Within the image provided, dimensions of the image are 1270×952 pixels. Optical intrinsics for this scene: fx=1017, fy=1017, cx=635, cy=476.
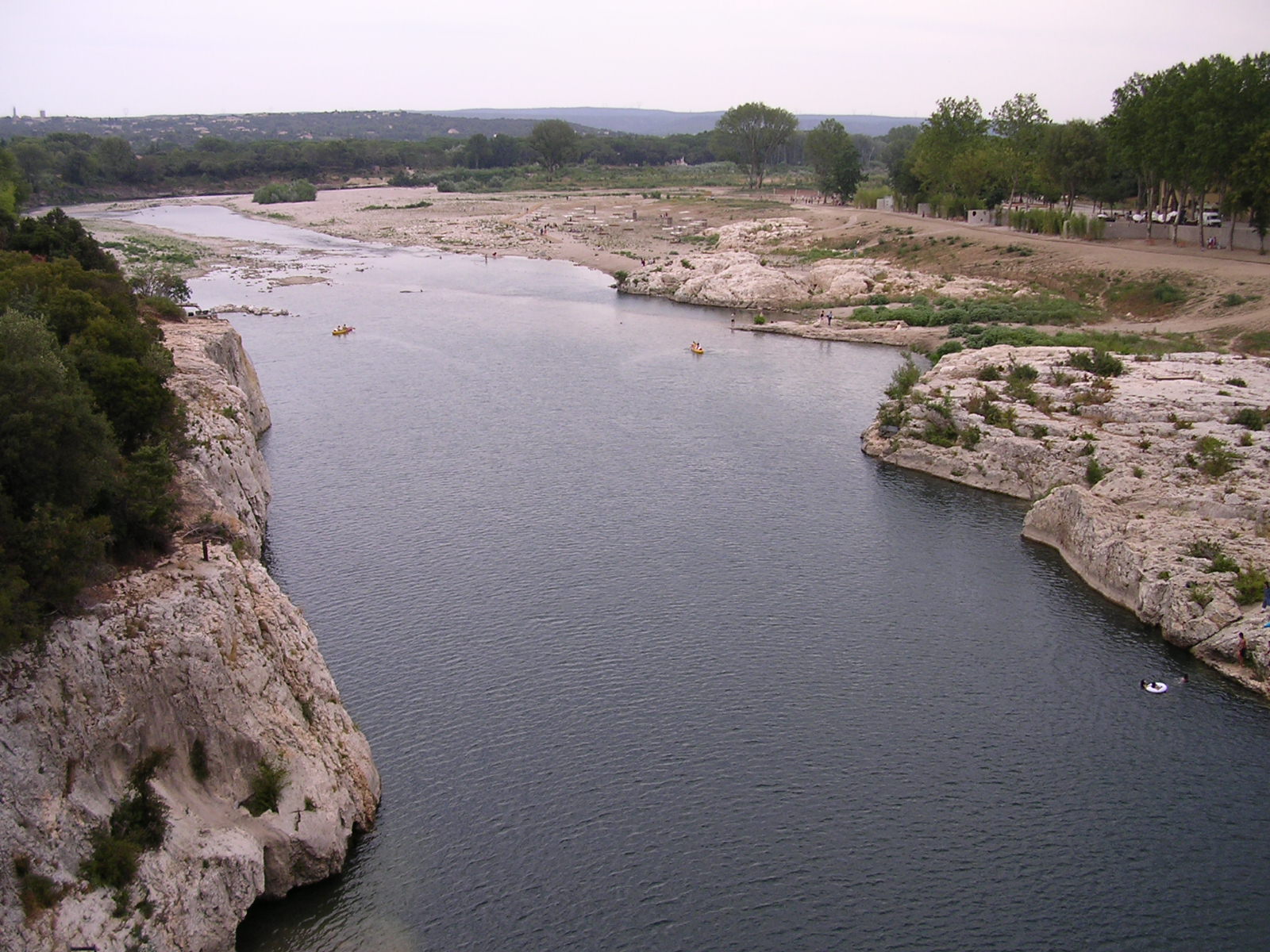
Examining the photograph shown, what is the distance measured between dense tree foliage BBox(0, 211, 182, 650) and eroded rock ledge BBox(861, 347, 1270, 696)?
120 ft

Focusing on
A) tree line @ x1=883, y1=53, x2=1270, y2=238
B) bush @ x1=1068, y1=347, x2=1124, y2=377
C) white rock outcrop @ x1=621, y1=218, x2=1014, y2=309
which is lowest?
bush @ x1=1068, y1=347, x2=1124, y2=377

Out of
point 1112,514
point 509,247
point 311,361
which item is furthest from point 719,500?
point 509,247

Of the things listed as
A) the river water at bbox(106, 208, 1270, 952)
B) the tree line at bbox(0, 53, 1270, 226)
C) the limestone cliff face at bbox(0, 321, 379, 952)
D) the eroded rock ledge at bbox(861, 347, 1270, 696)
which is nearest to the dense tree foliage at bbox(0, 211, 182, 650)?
the limestone cliff face at bbox(0, 321, 379, 952)

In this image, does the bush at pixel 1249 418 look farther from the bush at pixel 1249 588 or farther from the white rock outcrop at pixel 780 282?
the white rock outcrop at pixel 780 282

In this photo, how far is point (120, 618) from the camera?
23.7 m

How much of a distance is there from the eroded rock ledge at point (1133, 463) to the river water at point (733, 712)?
1513mm

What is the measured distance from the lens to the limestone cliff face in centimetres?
2038

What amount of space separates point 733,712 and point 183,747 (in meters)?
17.2

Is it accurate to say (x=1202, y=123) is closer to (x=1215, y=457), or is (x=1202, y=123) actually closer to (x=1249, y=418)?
(x=1249, y=418)

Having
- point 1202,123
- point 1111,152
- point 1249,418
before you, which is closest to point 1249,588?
point 1249,418

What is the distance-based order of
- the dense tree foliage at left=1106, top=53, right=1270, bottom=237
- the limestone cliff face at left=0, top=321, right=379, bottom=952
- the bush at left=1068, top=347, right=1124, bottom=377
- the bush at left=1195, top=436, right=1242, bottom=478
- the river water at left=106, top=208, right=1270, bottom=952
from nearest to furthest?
the limestone cliff face at left=0, top=321, right=379, bottom=952, the river water at left=106, top=208, right=1270, bottom=952, the bush at left=1195, top=436, right=1242, bottom=478, the bush at left=1068, top=347, right=1124, bottom=377, the dense tree foliage at left=1106, top=53, right=1270, bottom=237

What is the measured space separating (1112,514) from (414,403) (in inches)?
1721

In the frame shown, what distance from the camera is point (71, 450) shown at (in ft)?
82.5

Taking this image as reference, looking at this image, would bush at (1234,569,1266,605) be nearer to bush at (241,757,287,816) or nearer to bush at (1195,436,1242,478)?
bush at (1195,436,1242,478)
